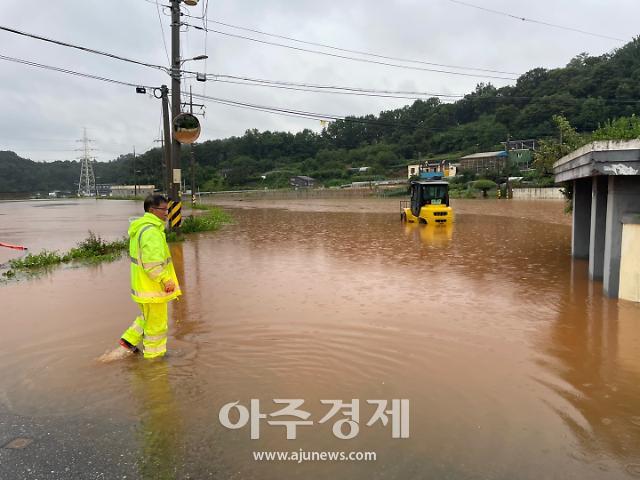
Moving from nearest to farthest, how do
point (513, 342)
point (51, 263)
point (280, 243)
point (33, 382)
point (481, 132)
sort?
point (33, 382)
point (513, 342)
point (51, 263)
point (280, 243)
point (481, 132)

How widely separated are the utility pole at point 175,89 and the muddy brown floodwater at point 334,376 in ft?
25.5

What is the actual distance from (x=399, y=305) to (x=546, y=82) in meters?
90.1

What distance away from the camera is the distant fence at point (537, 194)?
4736cm

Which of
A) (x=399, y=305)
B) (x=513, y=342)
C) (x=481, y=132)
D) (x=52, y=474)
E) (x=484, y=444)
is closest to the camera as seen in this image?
(x=52, y=474)

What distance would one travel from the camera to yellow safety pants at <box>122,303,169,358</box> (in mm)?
5297

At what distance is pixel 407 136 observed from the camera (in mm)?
106188

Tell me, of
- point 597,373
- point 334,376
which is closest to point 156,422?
point 334,376

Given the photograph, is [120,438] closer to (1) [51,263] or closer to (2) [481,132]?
(1) [51,263]

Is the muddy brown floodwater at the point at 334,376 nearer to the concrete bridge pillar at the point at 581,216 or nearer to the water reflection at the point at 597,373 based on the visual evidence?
the water reflection at the point at 597,373

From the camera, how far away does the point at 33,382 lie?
197 inches

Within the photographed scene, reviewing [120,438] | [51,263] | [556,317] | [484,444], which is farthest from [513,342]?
[51,263]

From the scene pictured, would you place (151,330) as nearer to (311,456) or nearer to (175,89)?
(311,456)

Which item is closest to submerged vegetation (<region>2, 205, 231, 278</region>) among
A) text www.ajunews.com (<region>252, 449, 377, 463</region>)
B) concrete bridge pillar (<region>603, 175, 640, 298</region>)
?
text www.ajunews.com (<region>252, 449, 377, 463</region>)

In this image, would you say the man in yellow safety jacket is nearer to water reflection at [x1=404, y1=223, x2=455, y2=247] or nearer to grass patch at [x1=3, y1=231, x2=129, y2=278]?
grass patch at [x1=3, y1=231, x2=129, y2=278]
